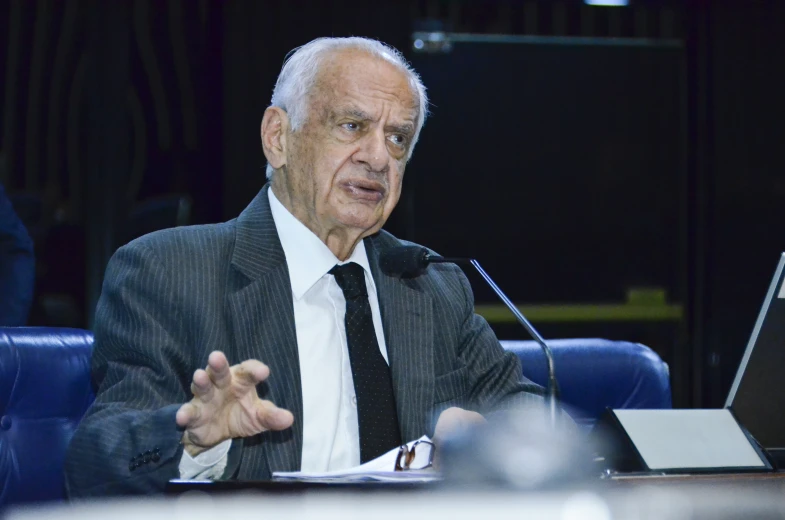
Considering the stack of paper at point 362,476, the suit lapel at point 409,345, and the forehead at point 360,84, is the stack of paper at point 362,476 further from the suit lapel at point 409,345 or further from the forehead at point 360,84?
the forehead at point 360,84

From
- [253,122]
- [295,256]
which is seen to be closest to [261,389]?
[295,256]

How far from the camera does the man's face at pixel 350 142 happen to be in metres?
1.82

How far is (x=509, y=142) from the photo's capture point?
4.78 meters

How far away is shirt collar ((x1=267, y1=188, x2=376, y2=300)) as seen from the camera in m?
1.76

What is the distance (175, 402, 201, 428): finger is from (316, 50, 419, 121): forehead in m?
0.79

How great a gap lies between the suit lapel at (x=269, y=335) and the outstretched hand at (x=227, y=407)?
32cm

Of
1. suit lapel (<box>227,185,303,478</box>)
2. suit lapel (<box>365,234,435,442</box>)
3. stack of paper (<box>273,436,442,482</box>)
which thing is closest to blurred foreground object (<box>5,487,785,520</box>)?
stack of paper (<box>273,436,442,482</box>)

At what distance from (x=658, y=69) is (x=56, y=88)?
288 centimetres

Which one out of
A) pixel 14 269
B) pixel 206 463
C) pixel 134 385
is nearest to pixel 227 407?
pixel 206 463

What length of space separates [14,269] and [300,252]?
2.97 feet

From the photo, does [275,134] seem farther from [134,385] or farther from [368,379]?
[134,385]

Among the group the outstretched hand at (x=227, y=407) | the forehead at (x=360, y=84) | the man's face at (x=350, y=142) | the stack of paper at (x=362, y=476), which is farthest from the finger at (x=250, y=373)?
the forehead at (x=360, y=84)

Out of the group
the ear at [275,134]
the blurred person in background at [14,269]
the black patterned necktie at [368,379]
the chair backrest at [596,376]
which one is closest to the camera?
the black patterned necktie at [368,379]

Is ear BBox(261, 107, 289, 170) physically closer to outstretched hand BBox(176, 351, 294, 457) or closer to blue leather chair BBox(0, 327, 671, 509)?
blue leather chair BBox(0, 327, 671, 509)
